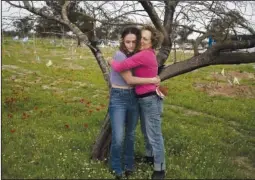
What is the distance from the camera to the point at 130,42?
5387mm

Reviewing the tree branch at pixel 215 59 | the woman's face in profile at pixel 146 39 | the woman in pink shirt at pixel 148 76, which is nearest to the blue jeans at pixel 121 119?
the woman in pink shirt at pixel 148 76

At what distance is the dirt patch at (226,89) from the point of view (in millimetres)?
16266

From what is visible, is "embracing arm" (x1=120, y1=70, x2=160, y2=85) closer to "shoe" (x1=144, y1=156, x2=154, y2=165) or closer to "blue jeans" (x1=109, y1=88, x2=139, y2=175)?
"blue jeans" (x1=109, y1=88, x2=139, y2=175)

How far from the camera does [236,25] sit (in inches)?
242

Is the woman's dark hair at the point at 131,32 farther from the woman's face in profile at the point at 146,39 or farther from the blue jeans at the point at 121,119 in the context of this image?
the blue jeans at the point at 121,119

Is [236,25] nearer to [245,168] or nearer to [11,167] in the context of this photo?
[245,168]

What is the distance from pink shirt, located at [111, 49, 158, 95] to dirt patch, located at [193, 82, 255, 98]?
36.4 feet

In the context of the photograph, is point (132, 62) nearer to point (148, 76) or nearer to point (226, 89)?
point (148, 76)

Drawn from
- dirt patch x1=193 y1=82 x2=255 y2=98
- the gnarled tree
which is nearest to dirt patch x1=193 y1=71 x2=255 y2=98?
dirt patch x1=193 y1=82 x2=255 y2=98

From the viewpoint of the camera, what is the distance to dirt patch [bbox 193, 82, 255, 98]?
53.4 ft

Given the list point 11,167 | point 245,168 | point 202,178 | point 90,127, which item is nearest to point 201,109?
point 90,127

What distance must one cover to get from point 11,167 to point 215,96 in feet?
35.6

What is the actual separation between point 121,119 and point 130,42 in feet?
3.47

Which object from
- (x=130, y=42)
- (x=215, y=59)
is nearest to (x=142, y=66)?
(x=130, y=42)
